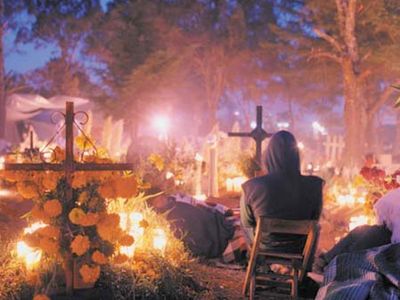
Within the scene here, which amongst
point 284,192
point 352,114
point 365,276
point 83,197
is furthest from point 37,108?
point 365,276

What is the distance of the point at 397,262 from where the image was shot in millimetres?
3439

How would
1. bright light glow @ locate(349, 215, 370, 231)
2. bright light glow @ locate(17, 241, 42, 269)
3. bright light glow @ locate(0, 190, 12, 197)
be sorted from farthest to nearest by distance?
bright light glow @ locate(0, 190, 12, 197) < bright light glow @ locate(349, 215, 370, 231) < bright light glow @ locate(17, 241, 42, 269)

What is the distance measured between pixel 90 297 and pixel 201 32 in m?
26.7

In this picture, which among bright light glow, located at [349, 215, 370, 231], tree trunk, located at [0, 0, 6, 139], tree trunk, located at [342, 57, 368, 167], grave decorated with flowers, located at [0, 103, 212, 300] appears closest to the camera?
grave decorated with flowers, located at [0, 103, 212, 300]

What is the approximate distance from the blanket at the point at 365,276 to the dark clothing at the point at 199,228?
11.8ft

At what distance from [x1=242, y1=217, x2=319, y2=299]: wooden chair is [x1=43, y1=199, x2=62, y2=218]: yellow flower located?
1596mm

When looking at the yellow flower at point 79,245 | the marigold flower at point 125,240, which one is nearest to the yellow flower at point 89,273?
the yellow flower at point 79,245

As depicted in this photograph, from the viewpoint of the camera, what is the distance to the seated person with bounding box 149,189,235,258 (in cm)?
718

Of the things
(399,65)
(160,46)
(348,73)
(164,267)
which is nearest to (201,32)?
(160,46)

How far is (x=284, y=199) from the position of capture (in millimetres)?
5160

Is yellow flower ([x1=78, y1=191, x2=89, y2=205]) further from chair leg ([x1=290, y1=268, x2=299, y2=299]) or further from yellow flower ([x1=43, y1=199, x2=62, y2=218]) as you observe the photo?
chair leg ([x1=290, y1=268, x2=299, y2=299])

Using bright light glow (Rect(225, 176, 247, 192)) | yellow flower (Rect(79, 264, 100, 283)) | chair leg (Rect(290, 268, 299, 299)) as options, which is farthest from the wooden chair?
bright light glow (Rect(225, 176, 247, 192))

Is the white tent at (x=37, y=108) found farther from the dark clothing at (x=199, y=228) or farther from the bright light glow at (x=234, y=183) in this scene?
the dark clothing at (x=199, y=228)

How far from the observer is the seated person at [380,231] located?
187 inches
